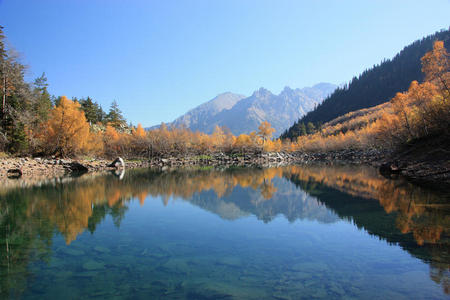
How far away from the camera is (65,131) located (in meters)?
40.6

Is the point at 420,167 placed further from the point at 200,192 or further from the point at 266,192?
the point at 200,192

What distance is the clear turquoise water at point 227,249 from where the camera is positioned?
530cm

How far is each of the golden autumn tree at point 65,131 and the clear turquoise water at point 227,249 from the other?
96.7 feet

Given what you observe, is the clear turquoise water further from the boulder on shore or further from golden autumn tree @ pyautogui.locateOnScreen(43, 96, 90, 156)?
golden autumn tree @ pyautogui.locateOnScreen(43, 96, 90, 156)

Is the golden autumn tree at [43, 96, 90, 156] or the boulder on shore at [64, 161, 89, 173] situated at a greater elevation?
the golden autumn tree at [43, 96, 90, 156]

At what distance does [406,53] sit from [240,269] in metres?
231

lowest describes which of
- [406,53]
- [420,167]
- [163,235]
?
[163,235]

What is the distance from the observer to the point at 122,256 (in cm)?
723

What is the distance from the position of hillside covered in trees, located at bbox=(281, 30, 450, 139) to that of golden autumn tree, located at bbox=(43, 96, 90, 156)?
4710 inches

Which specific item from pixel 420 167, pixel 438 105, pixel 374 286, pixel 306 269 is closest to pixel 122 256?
pixel 306 269

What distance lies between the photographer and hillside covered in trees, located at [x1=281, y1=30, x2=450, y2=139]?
156125 millimetres

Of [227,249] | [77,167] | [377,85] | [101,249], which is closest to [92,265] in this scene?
[101,249]

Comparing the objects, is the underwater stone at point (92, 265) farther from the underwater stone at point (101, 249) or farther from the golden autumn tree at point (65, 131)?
the golden autumn tree at point (65, 131)

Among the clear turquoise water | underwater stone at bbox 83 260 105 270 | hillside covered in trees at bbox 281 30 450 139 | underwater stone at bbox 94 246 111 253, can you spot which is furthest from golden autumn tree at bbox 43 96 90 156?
hillside covered in trees at bbox 281 30 450 139
